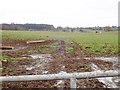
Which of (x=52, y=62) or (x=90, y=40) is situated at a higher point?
(x=52, y=62)

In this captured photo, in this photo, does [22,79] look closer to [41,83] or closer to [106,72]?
[106,72]

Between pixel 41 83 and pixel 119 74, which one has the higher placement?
pixel 119 74

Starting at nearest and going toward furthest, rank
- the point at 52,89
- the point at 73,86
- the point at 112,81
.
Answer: the point at 73,86, the point at 52,89, the point at 112,81

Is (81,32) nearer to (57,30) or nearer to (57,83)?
(57,30)

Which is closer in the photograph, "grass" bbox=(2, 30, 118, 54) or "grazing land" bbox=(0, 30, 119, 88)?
"grazing land" bbox=(0, 30, 119, 88)

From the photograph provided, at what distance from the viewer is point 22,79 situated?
259 cm

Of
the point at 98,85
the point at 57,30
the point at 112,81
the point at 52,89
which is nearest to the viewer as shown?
the point at 52,89

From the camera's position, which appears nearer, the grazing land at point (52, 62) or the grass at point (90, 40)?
the grazing land at point (52, 62)

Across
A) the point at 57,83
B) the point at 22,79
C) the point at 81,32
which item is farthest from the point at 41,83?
the point at 81,32

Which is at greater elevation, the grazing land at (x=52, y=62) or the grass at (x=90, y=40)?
the grazing land at (x=52, y=62)

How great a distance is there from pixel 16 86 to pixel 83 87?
125 cm

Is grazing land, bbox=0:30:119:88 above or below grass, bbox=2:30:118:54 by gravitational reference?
above

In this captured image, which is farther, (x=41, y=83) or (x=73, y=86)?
(x=41, y=83)

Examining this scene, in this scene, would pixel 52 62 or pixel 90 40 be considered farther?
pixel 90 40
